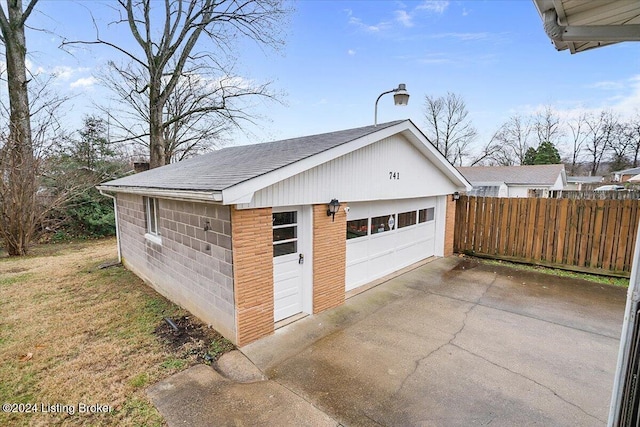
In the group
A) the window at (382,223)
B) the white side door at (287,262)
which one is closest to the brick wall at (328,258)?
the white side door at (287,262)

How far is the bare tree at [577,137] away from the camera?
43.6 metres

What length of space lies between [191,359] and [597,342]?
6477mm

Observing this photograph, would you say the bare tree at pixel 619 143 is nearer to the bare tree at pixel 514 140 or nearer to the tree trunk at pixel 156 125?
the bare tree at pixel 514 140

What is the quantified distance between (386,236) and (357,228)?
1.36 meters

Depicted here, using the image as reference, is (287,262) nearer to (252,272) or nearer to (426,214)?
(252,272)

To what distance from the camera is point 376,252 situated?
791 centimetres

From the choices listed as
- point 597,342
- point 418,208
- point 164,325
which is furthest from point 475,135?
point 164,325

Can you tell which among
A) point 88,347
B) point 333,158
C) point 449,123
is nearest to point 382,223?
point 333,158

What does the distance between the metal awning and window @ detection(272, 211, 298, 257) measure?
4213 millimetres

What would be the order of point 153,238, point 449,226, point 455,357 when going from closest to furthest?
point 455,357, point 153,238, point 449,226

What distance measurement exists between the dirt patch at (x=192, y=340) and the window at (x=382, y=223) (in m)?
4.42

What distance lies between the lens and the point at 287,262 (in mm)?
5492

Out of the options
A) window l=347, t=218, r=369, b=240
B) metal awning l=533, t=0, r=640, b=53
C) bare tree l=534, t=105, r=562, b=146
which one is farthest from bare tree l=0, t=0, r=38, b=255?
bare tree l=534, t=105, r=562, b=146

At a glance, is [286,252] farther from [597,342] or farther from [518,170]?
[518,170]
